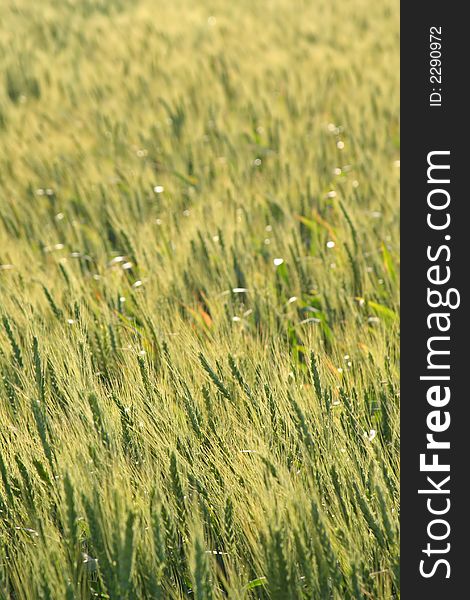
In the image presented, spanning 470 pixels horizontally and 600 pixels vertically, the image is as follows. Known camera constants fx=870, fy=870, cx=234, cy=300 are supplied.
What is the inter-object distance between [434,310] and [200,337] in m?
0.50

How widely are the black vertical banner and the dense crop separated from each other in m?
0.05

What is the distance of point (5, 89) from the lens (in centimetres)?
469

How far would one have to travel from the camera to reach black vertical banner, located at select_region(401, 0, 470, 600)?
4.21ft

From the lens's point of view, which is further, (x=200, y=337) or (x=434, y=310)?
(x=200, y=337)

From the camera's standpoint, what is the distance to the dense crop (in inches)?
46.5

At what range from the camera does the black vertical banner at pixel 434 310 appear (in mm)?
1283

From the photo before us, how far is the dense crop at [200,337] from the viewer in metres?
1.18

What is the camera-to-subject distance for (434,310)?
157 centimetres

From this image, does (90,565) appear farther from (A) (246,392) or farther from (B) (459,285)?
(B) (459,285)

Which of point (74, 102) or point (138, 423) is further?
point (74, 102)

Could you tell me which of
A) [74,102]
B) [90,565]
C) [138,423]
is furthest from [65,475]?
[74,102]

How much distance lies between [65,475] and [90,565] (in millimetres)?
164

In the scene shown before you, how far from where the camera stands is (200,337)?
181 centimetres

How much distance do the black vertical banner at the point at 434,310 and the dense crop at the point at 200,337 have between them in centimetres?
5
